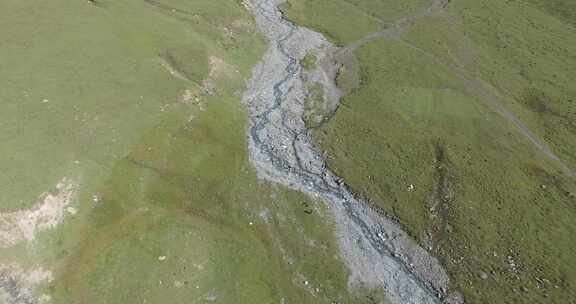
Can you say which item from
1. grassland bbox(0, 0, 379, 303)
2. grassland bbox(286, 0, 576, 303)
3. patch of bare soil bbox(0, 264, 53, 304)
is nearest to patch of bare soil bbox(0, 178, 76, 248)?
grassland bbox(0, 0, 379, 303)

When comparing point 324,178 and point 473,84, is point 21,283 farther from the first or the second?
point 473,84

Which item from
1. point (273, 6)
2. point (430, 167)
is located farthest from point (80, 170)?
point (273, 6)

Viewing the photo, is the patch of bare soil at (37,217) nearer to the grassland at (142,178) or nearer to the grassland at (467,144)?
the grassland at (142,178)

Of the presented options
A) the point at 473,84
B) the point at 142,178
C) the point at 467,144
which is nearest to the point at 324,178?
the point at 142,178

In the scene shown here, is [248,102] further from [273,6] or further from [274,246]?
[273,6]

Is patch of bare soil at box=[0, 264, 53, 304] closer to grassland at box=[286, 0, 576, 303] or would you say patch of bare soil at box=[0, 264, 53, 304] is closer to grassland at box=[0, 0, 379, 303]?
grassland at box=[0, 0, 379, 303]

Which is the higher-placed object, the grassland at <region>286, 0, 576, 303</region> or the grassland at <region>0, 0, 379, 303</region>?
the grassland at <region>286, 0, 576, 303</region>
